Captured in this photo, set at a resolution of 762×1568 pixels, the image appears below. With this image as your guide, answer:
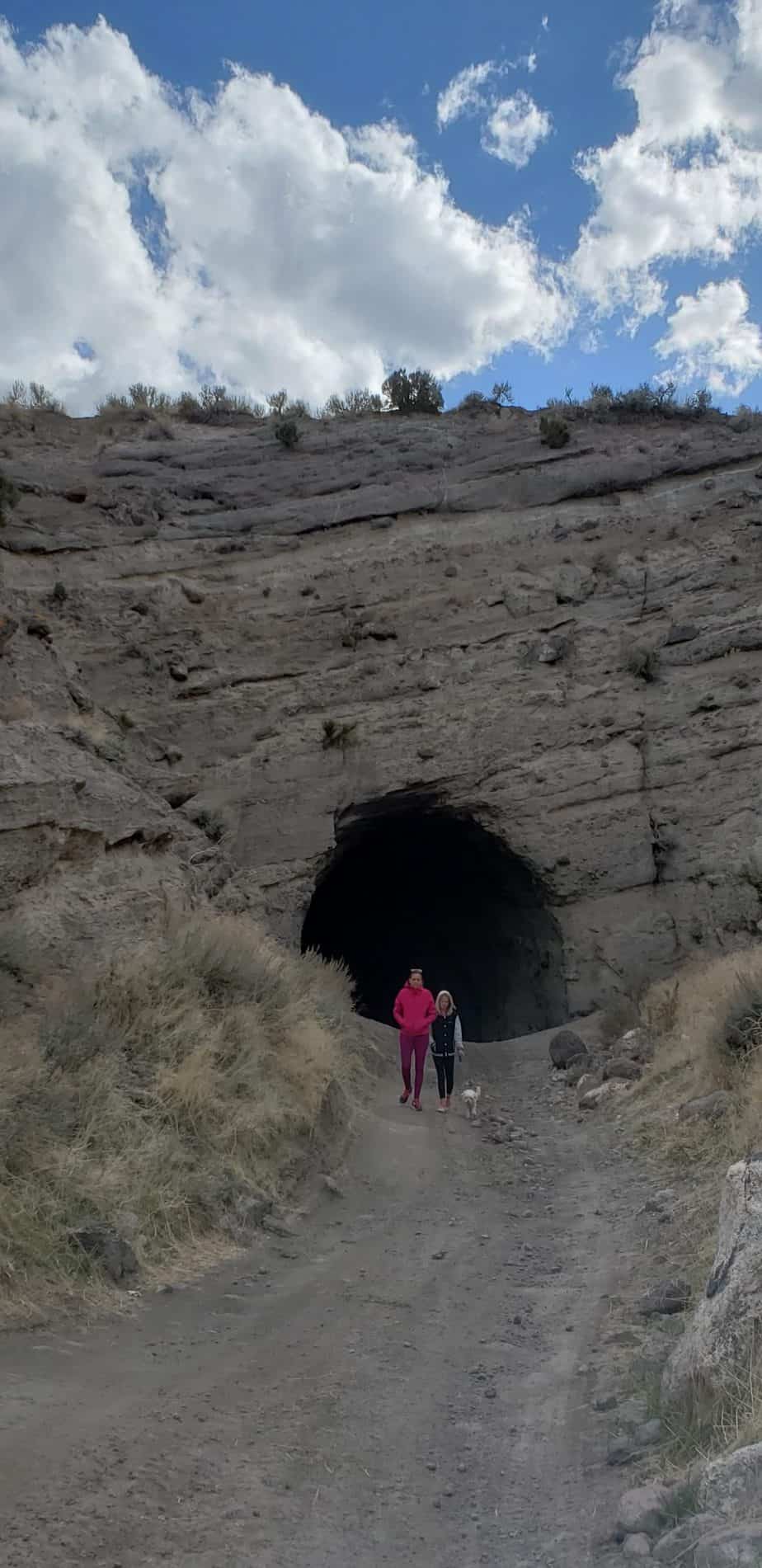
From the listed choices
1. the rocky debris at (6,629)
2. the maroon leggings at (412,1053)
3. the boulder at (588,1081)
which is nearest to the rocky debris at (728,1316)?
the maroon leggings at (412,1053)

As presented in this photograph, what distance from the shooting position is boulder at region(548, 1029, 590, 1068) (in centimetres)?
1319

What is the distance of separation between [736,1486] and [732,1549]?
31cm

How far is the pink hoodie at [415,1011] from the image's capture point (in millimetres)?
11211

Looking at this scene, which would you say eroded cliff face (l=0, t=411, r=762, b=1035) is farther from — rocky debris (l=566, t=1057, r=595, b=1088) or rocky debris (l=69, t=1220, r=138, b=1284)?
rocky debris (l=69, t=1220, r=138, b=1284)

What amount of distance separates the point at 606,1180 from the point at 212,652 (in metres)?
11.1

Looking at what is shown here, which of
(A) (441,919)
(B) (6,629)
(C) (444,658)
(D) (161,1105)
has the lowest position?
(D) (161,1105)

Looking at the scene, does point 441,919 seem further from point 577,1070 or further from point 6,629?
point 6,629

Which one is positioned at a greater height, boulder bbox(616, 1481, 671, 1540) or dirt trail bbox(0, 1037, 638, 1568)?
boulder bbox(616, 1481, 671, 1540)

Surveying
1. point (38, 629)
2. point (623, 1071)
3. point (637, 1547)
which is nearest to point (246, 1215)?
point (637, 1547)

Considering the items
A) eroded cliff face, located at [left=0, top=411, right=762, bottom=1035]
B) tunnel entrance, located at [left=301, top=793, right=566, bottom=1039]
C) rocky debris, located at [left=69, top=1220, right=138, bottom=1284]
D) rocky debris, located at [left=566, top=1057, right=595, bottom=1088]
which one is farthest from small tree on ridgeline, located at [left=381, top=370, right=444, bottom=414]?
rocky debris, located at [left=69, top=1220, right=138, bottom=1284]

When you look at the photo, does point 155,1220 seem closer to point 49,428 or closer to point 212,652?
point 212,652

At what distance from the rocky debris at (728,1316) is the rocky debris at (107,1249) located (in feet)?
9.34

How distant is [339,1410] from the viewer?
14.1 ft

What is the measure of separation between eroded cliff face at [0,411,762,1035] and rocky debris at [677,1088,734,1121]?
6.80 metres
